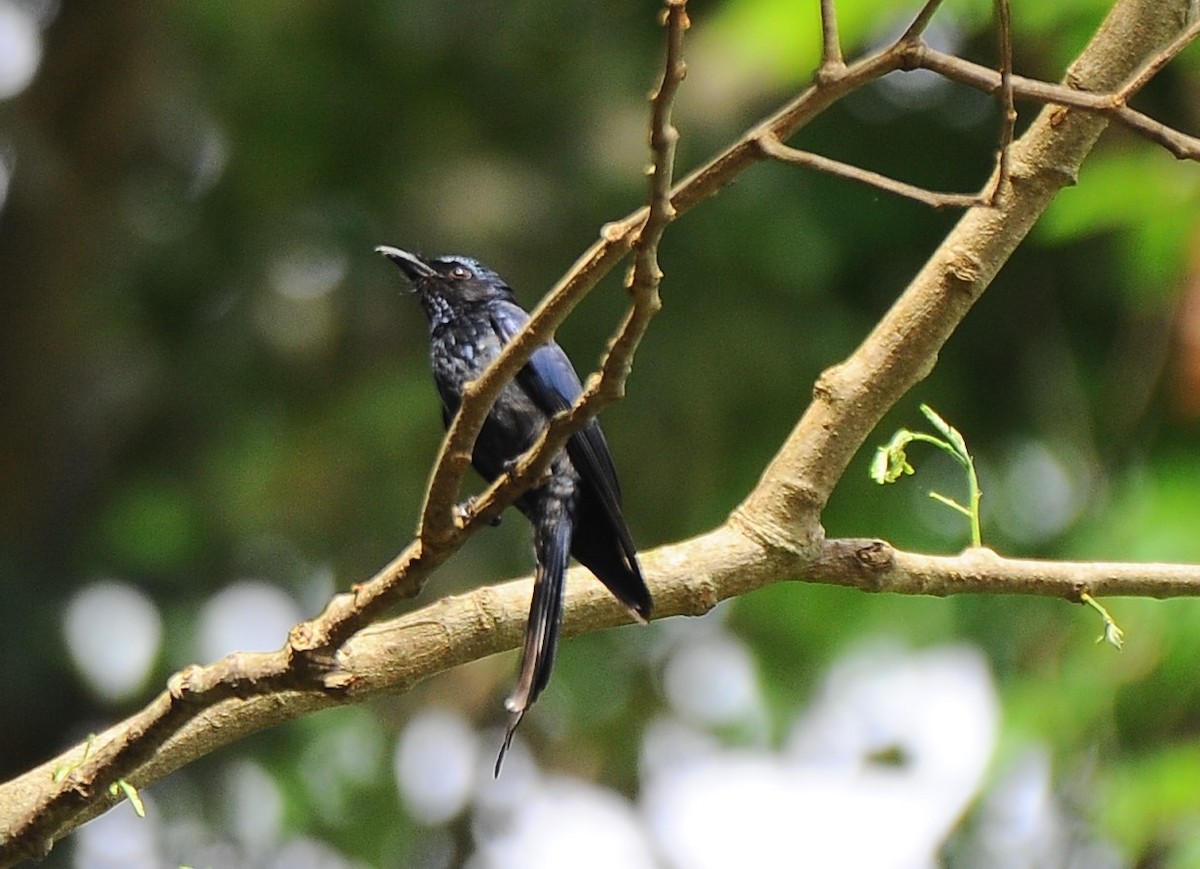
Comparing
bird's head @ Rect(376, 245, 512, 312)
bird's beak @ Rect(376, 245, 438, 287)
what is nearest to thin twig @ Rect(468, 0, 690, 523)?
bird's head @ Rect(376, 245, 512, 312)

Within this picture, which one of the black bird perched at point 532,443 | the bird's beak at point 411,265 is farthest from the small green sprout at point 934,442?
the bird's beak at point 411,265

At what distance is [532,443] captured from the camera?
3334 mm

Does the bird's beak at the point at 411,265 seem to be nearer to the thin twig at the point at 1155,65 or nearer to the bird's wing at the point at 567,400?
the bird's wing at the point at 567,400

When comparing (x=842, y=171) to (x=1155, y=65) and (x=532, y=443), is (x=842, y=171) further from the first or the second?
(x=532, y=443)

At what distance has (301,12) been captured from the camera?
6.07m

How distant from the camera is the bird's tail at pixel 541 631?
7.64ft

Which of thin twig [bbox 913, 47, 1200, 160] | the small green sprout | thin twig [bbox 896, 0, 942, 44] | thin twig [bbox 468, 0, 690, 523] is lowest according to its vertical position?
the small green sprout

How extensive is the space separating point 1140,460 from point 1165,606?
1.63ft

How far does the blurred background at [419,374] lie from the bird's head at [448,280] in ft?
3.74

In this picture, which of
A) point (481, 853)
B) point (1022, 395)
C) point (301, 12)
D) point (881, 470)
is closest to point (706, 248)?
point (1022, 395)

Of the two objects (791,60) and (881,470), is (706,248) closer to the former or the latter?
(791,60)

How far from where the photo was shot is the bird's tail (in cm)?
233

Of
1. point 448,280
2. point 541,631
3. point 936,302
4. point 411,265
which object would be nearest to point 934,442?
point 936,302

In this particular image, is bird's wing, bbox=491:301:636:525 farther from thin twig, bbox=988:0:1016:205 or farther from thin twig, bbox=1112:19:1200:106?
thin twig, bbox=1112:19:1200:106
